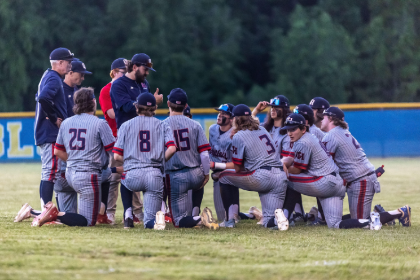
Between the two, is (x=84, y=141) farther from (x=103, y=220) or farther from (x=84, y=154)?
(x=103, y=220)

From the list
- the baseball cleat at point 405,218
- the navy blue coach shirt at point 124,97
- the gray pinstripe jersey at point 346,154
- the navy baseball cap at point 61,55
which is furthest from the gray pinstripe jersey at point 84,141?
the baseball cleat at point 405,218

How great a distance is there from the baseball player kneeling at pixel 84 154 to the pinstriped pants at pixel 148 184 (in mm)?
335

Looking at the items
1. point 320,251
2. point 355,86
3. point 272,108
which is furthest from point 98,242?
point 355,86

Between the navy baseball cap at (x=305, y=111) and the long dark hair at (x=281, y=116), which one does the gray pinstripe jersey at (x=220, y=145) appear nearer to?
the long dark hair at (x=281, y=116)

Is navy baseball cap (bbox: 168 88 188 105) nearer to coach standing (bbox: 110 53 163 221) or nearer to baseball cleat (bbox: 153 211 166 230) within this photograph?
coach standing (bbox: 110 53 163 221)

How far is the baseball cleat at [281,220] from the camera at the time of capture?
620 cm

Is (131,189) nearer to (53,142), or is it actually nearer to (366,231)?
(53,142)

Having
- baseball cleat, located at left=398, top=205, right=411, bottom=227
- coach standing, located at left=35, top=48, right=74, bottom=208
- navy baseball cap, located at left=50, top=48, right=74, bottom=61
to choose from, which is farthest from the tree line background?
baseball cleat, located at left=398, top=205, right=411, bottom=227

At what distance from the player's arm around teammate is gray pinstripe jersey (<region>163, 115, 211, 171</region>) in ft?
4.76

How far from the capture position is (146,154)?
6137mm

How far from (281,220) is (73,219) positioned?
208 cm

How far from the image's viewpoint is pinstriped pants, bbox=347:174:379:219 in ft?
22.1

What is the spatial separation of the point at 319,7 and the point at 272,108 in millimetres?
31807

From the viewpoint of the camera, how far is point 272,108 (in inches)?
291
